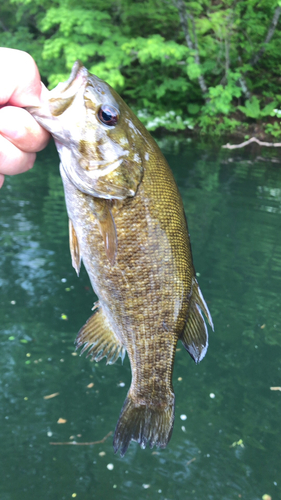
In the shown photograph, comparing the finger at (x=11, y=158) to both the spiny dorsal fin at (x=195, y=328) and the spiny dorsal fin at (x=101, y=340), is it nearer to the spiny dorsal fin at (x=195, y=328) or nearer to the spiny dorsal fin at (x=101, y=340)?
the spiny dorsal fin at (x=101, y=340)

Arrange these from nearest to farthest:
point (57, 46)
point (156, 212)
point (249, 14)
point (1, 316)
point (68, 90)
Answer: point (68, 90)
point (156, 212)
point (1, 316)
point (57, 46)
point (249, 14)

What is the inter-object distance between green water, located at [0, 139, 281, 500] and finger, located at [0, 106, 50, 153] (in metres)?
2.98

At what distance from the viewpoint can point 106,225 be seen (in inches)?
60.8

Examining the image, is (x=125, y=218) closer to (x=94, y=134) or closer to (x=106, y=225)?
(x=106, y=225)

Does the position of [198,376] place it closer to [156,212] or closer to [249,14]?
[156,212]

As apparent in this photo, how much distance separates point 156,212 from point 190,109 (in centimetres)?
1209

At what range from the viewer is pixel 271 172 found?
9727mm

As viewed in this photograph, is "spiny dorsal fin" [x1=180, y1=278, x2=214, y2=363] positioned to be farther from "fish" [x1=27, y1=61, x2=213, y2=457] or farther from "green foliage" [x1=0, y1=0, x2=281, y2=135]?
"green foliage" [x1=0, y1=0, x2=281, y2=135]

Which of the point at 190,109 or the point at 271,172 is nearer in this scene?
the point at 271,172

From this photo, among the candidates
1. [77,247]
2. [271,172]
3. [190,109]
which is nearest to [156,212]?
[77,247]

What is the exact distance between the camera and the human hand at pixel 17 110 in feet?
4.37

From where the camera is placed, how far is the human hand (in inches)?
52.4

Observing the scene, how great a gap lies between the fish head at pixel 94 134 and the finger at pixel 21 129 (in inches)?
1.4

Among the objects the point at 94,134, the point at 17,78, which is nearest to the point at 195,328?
the point at 94,134
